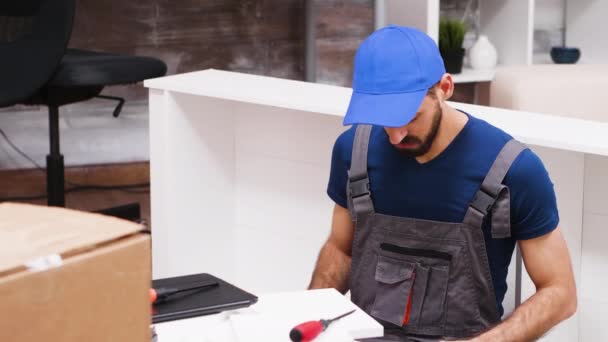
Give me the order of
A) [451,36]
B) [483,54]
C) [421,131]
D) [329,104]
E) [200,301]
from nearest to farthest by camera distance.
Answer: [200,301]
[421,131]
[329,104]
[451,36]
[483,54]

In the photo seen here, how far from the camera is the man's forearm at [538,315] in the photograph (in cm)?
160

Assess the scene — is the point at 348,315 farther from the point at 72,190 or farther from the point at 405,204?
the point at 72,190

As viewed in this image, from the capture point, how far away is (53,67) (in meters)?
2.62

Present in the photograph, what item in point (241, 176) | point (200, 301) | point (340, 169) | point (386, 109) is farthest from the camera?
point (241, 176)

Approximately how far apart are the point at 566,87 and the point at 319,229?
868 mm

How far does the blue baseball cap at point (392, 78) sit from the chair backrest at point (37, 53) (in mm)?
1287

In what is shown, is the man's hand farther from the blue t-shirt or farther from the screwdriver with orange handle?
the screwdriver with orange handle

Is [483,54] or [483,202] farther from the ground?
[483,54]

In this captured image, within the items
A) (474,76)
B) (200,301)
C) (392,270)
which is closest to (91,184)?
(474,76)

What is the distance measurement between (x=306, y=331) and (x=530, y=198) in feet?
1.91

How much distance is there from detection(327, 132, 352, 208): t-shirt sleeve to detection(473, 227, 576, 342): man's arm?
345mm

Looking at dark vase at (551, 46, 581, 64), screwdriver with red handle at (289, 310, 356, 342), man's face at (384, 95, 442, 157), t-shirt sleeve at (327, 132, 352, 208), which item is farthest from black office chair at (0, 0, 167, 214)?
dark vase at (551, 46, 581, 64)

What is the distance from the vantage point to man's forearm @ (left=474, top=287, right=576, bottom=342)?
5.25ft

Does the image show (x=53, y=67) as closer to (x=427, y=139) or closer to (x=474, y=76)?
(x=427, y=139)
